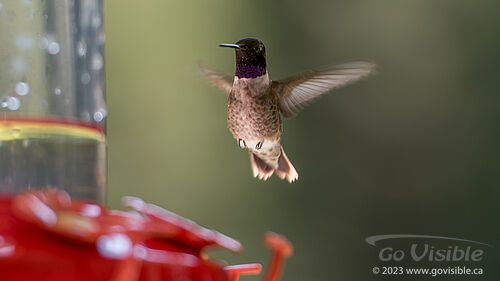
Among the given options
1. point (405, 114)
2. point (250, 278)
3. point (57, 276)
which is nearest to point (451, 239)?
point (405, 114)

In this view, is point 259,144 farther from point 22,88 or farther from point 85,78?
point 22,88

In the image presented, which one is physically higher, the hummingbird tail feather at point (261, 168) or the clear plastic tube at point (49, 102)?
the clear plastic tube at point (49, 102)

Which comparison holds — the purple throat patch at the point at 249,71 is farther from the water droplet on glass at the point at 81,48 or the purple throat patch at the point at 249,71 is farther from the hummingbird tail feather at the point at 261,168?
the water droplet on glass at the point at 81,48

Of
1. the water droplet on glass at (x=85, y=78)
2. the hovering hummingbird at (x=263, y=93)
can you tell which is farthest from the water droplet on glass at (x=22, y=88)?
the hovering hummingbird at (x=263, y=93)

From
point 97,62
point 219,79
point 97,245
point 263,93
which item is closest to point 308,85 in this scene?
point 263,93

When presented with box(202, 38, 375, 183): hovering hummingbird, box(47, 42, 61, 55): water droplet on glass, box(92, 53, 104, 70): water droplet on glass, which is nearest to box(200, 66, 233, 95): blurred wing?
box(202, 38, 375, 183): hovering hummingbird

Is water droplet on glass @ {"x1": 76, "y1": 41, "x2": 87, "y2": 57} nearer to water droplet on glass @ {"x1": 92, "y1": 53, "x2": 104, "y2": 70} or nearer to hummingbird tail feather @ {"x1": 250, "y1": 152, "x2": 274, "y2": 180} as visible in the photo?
water droplet on glass @ {"x1": 92, "y1": 53, "x2": 104, "y2": 70}

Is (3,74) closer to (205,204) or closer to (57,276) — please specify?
(57,276)
